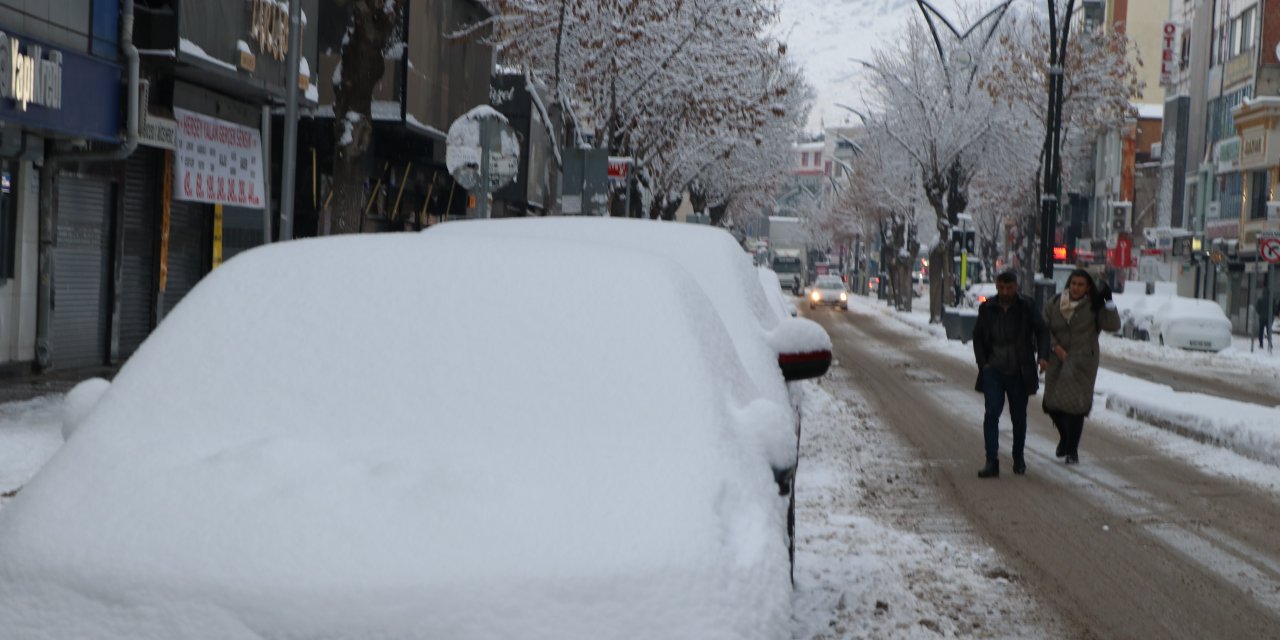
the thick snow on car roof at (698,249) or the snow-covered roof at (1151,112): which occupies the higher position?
the snow-covered roof at (1151,112)

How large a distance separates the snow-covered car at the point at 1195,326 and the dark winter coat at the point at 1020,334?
29.1 m

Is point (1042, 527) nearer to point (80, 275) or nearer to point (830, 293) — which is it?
point (80, 275)

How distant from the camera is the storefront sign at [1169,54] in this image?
68312 millimetres

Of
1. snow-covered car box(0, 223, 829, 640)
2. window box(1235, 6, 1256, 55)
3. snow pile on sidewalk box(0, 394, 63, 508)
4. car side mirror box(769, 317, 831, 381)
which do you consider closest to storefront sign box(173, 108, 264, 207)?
snow pile on sidewalk box(0, 394, 63, 508)

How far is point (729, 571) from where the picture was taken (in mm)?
3547

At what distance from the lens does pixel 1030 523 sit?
32.0 ft

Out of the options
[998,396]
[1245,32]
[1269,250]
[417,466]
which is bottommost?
[998,396]

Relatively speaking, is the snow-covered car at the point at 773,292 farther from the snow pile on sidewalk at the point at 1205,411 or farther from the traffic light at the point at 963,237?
the traffic light at the point at 963,237

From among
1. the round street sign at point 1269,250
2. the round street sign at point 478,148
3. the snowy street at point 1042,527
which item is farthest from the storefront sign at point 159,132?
the round street sign at point 1269,250

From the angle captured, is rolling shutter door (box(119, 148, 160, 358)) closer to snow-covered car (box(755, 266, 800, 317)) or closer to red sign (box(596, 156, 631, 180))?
snow-covered car (box(755, 266, 800, 317))

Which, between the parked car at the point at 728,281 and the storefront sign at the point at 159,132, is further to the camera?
the storefront sign at the point at 159,132

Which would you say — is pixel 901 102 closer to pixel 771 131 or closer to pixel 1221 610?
pixel 771 131

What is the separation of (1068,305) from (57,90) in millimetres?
10177

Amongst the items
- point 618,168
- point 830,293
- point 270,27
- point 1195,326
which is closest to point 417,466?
point 270,27
